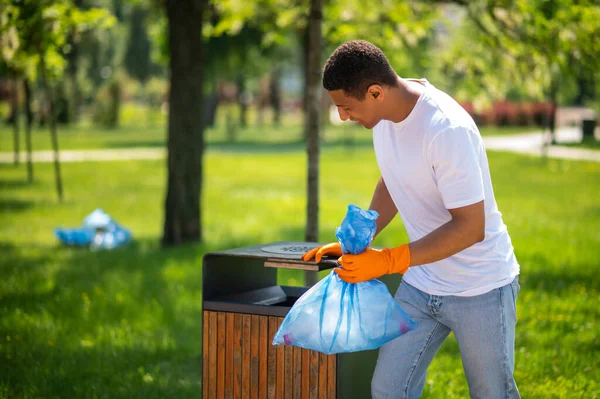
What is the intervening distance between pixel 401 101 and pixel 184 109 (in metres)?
6.84

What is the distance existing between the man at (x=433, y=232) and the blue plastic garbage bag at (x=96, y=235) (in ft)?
24.4

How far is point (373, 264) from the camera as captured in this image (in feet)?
9.32

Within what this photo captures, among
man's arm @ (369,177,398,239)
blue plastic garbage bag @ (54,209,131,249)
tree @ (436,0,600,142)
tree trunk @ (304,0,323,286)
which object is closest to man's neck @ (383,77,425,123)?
man's arm @ (369,177,398,239)

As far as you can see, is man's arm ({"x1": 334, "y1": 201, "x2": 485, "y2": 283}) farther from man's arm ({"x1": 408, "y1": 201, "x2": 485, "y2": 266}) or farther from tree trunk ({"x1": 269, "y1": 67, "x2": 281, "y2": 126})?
tree trunk ({"x1": 269, "y1": 67, "x2": 281, "y2": 126})

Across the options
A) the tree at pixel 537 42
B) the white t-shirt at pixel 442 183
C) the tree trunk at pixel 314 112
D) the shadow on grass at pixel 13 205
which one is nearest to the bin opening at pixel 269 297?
the white t-shirt at pixel 442 183

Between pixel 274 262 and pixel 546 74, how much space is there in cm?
568

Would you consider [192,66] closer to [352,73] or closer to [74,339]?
[74,339]

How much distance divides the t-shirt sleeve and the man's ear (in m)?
0.22

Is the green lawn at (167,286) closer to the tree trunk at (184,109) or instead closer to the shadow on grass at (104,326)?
the shadow on grass at (104,326)

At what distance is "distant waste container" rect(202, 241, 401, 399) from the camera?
322cm

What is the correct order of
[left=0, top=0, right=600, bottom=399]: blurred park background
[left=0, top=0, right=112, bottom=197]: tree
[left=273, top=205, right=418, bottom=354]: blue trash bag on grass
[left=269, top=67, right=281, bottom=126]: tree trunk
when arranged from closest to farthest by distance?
[left=273, top=205, right=418, bottom=354]: blue trash bag on grass < [left=0, top=0, right=600, bottom=399]: blurred park background < [left=0, top=0, right=112, bottom=197]: tree < [left=269, top=67, right=281, bottom=126]: tree trunk

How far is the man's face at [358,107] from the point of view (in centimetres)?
282

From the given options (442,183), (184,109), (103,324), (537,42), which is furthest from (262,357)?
(184,109)

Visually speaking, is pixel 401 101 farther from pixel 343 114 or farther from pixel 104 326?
pixel 104 326
